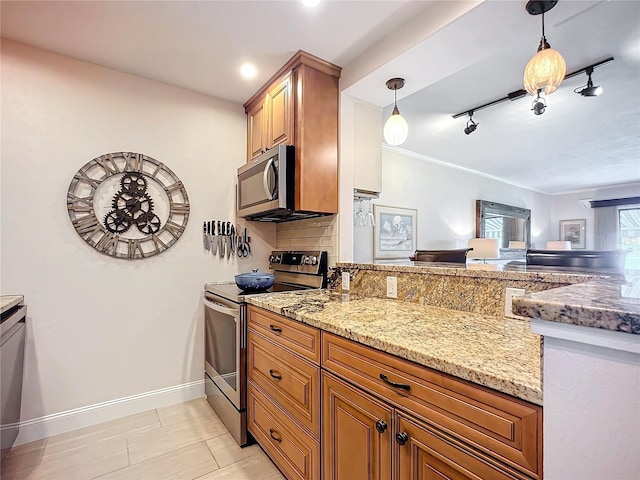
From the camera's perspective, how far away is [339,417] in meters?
1.19

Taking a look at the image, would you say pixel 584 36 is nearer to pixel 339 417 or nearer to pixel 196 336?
pixel 339 417

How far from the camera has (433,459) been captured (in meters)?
0.86

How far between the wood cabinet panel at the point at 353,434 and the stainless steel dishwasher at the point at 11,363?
1.59 meters

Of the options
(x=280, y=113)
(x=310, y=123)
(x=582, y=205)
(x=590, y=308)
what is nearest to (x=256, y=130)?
(x=280, y=113)

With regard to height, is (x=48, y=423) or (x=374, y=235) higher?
(x=374, y=235)

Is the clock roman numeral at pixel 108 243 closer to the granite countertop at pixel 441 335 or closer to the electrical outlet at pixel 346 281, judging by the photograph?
the granite countertop at pixel 441 335

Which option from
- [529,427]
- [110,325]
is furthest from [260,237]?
[529,427]

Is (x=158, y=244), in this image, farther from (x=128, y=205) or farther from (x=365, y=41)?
(x=365, y=41)

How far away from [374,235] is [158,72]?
2.67 metres

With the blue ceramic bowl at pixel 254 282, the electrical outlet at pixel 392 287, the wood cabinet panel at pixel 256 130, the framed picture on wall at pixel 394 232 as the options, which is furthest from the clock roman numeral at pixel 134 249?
the framed picture on wall at pixel 394 232

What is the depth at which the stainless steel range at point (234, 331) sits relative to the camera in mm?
1879

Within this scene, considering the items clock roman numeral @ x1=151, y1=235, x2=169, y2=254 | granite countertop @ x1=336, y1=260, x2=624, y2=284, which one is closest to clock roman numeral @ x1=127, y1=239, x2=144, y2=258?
clock roman numeral @ x1=151, y1=235, x2=169, y2=254

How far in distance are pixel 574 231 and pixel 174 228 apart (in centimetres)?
880

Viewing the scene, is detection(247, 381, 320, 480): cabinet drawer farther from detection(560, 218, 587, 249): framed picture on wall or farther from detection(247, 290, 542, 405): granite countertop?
detection(560, 218, 587, 249): framed picture on wall
